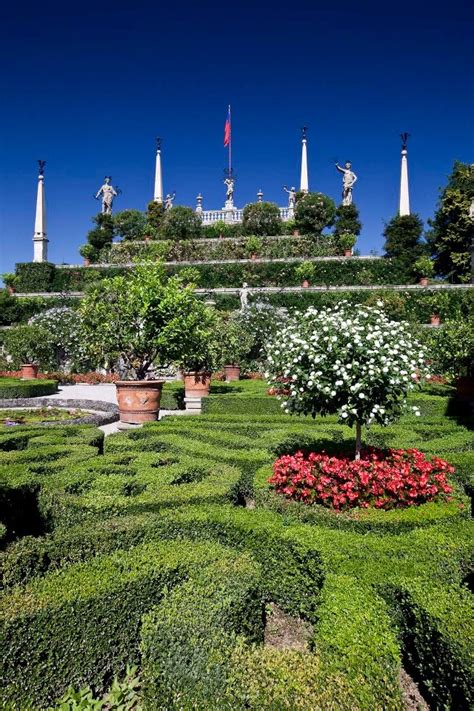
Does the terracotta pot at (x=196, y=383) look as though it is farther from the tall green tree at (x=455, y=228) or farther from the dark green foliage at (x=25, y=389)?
the tall green tree at (x=455, y=228)

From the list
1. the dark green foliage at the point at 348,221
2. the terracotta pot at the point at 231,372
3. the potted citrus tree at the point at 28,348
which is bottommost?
the terracotta pot at the point at 231,372

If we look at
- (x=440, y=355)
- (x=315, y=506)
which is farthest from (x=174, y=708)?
(x=440, y=355)

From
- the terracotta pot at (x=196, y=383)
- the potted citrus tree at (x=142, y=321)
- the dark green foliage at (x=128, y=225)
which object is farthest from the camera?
the dark green foliage at (x=128, y=225)

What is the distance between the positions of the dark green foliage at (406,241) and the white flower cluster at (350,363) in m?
26.3

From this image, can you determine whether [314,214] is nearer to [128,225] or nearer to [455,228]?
[455,228]

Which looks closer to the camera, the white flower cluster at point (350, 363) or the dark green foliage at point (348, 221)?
the white flower cluster at point (350, 363)

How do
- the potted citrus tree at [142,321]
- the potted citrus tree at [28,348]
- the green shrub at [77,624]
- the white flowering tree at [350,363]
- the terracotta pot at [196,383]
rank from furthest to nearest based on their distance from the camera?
the potted citrus tree at [28,348], the terracotta pot at [196,383], the potted citrus tree at [142,321], the white flowering tree at [350,363], the green shrub at [77,624]

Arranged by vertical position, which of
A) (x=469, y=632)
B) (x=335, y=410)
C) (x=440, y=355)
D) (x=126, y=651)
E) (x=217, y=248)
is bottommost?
(x=126, y=651)

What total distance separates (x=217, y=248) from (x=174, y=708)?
3343 cm

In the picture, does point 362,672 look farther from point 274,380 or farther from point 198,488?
point 274,380

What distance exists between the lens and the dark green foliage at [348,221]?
33844mm

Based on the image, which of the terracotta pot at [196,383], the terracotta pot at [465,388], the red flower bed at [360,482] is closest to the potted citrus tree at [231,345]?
the terracotta pot at [196,383]

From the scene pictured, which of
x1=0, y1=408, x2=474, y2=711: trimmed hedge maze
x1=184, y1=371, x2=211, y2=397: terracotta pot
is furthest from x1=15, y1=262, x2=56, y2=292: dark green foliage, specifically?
x1=0, y1=408, x2=474, y2=711: trimmed hedge maze

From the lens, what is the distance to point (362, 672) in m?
2.60
